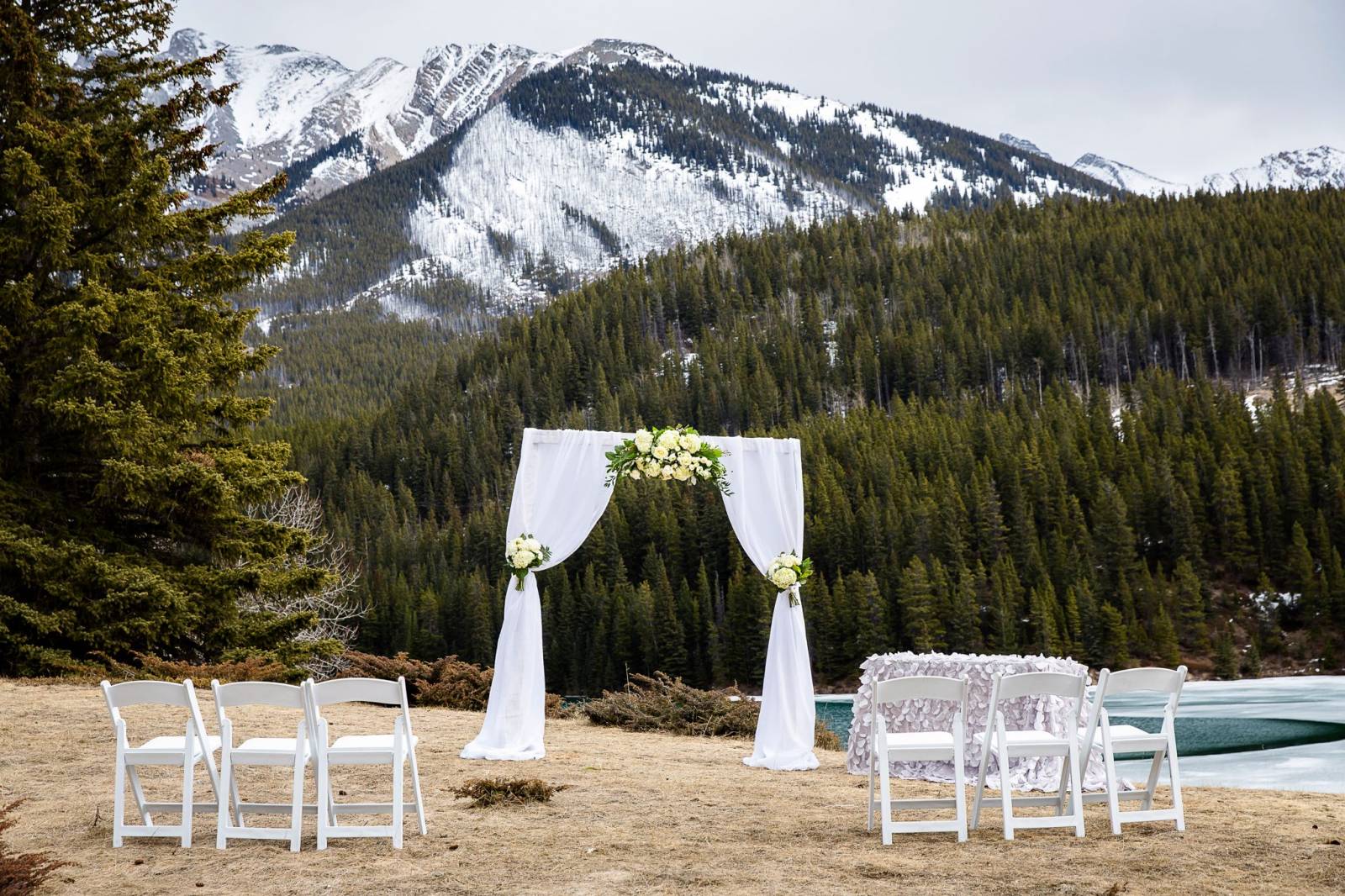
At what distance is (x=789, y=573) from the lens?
40.3 feet

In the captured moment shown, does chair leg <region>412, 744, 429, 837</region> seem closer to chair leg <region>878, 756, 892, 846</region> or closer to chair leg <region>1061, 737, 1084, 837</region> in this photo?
chair leg <region>878, 756, 892, 846</region>

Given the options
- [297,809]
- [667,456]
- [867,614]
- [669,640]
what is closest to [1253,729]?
[667,456]

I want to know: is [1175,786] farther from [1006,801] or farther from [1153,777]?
[1006,801]

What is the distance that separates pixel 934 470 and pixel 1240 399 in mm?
24153

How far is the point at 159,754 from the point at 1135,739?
21.6 feet

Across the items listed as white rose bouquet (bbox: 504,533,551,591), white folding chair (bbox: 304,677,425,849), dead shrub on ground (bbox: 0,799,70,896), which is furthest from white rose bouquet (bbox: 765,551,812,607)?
dead shrub on ground (bbox: 0,799,70,896)

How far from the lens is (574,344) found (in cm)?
13512

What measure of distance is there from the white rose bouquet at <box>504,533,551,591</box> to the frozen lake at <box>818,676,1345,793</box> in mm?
6350

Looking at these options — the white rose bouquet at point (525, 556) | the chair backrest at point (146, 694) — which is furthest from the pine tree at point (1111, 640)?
the chair backrest at point (146, 694)

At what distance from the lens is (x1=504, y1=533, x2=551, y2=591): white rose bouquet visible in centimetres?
1216

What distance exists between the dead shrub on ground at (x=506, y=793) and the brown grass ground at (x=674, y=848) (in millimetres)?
115

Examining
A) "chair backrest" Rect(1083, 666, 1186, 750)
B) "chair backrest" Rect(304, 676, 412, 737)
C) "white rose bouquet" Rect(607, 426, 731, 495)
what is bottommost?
"chair backrest" Rect(1083, 666, 1186, 750)

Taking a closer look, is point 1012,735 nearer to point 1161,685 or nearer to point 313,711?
point 1161,685

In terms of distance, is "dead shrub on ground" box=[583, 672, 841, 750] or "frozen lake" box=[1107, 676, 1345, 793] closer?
"dead shrub on ground" box=[583, 672, 841, 750]
